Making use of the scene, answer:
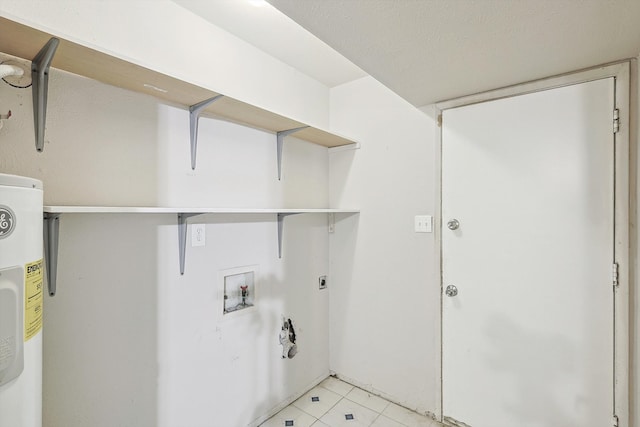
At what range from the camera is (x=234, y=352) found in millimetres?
1861

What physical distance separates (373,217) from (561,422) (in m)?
1.53

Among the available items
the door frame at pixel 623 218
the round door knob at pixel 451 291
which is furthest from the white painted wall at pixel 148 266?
the door frame at pixel 623 218

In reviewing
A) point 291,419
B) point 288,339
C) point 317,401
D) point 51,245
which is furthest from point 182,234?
point 317,401

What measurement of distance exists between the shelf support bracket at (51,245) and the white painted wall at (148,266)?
0.05 m

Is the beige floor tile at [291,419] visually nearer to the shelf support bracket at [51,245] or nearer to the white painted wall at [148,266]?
the white painted wall at [148,266]

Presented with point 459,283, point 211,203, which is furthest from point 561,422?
point 211,203

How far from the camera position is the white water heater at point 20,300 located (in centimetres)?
72

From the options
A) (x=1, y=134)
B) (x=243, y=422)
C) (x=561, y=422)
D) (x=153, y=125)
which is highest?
(x=153, y=125)

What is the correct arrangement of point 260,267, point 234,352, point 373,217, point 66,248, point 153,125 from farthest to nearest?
point 373,217, point 260,267, point 234,352, point 153,125, point 66,248

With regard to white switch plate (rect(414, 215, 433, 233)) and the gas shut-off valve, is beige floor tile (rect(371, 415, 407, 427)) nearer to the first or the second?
the gas shut-off valve

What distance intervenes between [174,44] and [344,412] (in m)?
2.49

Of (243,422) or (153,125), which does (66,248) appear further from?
(243,422)

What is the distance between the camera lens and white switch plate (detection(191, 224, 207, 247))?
5.44 feet

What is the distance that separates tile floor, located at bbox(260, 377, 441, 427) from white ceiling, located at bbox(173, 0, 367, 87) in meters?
2.43
